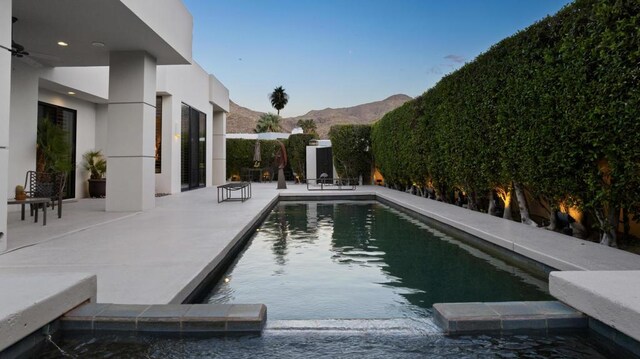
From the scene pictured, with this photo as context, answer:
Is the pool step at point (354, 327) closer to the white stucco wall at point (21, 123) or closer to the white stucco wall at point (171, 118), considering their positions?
the white stucco wall at point (21, 123)

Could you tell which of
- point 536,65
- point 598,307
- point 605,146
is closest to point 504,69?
point 536,65

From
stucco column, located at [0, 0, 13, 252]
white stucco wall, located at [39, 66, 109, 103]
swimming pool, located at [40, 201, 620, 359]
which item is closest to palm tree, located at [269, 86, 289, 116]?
white stucco wall, located at [39, 66, 109, 103]

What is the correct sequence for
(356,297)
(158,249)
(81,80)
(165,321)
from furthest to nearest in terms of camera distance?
(81,80) → (158,249) → (356,297) → (165,321)

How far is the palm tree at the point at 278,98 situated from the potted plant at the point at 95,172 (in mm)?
46118

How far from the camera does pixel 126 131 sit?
8.54 metres

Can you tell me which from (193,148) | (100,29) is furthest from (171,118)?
(100,29)

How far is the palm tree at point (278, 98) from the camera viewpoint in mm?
57219

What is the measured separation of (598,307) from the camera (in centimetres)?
241

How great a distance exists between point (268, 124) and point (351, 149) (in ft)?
111

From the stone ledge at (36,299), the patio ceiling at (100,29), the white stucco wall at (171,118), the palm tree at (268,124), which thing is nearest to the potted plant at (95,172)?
the white stucco wall at (171,118)

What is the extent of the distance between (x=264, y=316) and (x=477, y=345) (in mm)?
1332

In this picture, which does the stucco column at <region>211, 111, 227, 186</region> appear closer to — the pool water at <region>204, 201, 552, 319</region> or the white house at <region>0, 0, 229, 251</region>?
the white house at <region>0, 0, 229, 251</region>

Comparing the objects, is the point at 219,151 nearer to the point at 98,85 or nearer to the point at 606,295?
the point at 98,85

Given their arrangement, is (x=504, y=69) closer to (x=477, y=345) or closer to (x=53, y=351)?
(x=477, y=345)
